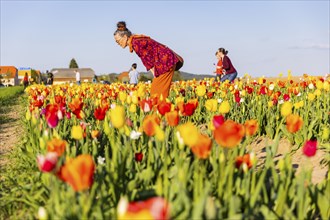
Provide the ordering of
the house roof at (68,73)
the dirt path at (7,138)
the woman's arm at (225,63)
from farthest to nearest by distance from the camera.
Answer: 1. the house roof at (68,73)
2. the woman's arm at (225,63)
3. the dirt path at (7,138)

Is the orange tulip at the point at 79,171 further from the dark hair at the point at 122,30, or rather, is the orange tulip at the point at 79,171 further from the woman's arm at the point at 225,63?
the woman's arm at the point at 225,63

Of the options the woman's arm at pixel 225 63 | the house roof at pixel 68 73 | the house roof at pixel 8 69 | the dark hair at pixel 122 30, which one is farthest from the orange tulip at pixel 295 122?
the house roof at pixel 8 69

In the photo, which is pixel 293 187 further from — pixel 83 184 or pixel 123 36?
pixel 123 36

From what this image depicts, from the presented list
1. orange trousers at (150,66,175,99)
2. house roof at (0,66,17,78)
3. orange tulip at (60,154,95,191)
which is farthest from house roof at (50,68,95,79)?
orange tulip at (60,154,95,191)

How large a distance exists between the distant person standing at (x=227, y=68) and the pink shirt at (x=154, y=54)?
6.60 m

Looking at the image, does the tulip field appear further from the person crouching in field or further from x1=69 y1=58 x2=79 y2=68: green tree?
x1=69 y1=58 x2=79 y2=68: green tree

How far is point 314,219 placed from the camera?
2939 mm

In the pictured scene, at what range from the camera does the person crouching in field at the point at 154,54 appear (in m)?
6.89

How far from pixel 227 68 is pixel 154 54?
274 inches

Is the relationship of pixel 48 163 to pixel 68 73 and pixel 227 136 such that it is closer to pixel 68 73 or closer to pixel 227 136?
pixel 227 136

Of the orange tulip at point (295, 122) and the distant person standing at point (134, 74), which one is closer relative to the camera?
the orange tulip at point (295, 122)

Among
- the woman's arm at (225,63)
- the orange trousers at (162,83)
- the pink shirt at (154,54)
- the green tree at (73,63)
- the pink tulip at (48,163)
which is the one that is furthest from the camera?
the green tree at (73,63)

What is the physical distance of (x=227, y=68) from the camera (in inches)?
537

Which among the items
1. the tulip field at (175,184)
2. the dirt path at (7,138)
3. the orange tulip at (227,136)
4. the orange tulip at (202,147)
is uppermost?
the orange tulip at (227,136)
